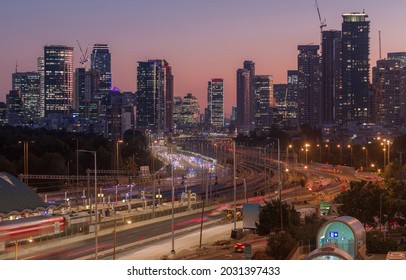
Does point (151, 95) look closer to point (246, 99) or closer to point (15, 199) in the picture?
point (246, 99)

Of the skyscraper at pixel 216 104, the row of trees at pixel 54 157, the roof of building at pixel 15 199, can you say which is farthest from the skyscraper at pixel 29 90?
the roof of building at pixel 15 199

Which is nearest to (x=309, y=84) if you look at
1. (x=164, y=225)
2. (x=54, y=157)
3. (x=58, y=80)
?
(x=58, y=80)

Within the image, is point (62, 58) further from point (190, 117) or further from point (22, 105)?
point (190, 117)

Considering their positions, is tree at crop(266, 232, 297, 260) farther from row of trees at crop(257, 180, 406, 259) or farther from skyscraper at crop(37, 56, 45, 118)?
skyscraper at crop(37, 56, 45, 118)

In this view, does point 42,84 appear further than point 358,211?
Yes

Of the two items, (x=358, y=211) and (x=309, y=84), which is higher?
(x=309, y=84)

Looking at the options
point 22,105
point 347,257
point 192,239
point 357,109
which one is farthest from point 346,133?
point 347,257

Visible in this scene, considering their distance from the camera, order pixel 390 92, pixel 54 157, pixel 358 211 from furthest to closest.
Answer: pixel 390 92
pixel 54 157
pixel 358 211
